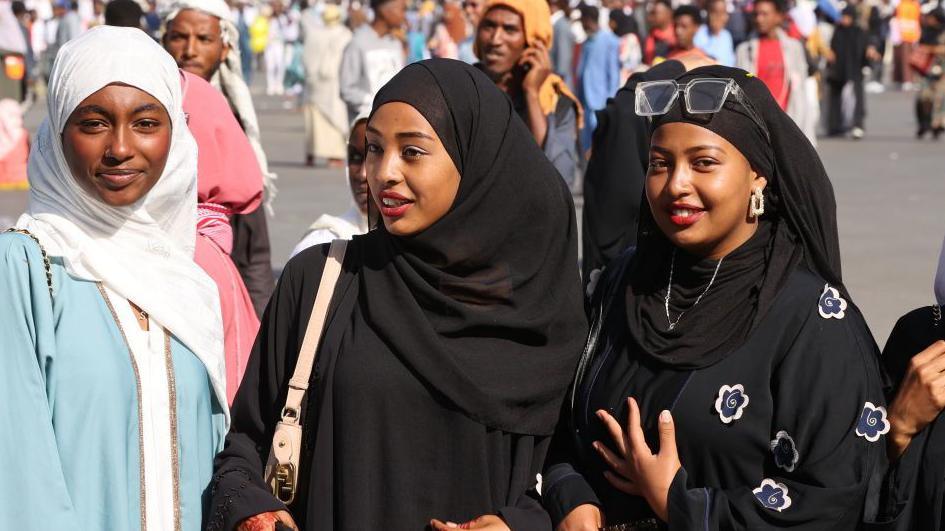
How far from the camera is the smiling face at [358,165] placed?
4.62 meters

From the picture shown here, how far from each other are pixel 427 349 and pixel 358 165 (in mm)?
1806

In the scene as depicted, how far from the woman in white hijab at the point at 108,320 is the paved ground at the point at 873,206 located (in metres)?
1.88

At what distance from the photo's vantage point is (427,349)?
292cm

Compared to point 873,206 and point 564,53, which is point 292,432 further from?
point 564,53

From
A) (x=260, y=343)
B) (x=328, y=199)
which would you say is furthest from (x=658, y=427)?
(x=328, y=199)

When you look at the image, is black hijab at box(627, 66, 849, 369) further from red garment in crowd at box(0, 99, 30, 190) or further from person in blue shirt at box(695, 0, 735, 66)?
person in blue shirt at box(695, 0, 735, 66)

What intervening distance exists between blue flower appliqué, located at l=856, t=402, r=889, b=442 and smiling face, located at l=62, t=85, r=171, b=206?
A: 1592 millimetres

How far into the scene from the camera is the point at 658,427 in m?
2.87

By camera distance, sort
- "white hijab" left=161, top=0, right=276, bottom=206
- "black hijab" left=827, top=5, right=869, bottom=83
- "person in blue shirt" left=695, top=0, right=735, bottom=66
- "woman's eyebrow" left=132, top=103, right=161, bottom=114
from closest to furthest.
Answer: "woman's eyebrow" left=132, top=103, right=161, bottom=114
"white hijab" left=161, top=0, right=276, bottom=206
"person in blue shirt" left=695, top=0, right=735, bottom=66
"black hijab" left=827, top=5, right=869, bottom=83

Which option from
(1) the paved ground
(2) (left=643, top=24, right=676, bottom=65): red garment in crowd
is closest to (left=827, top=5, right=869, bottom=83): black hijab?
(1) the paved ground

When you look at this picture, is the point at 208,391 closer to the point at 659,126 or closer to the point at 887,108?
the point at 659,126

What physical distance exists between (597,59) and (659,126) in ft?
38.7

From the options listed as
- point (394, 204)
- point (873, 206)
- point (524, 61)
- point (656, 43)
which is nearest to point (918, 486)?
point (394, 204)

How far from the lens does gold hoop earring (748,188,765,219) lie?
2.92 metres
